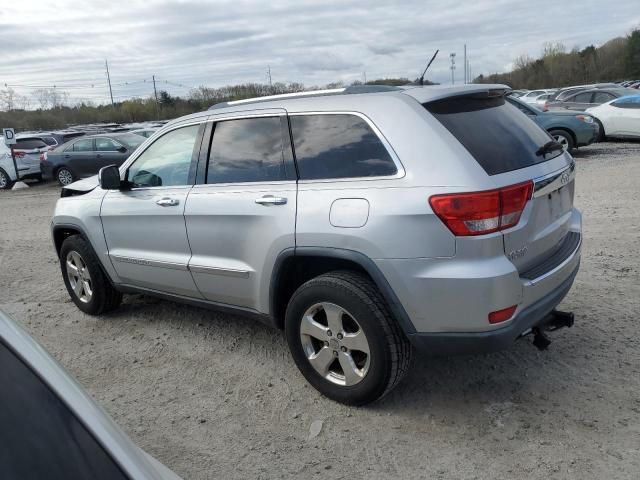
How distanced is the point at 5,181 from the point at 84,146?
11.4 ft

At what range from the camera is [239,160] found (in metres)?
3.88

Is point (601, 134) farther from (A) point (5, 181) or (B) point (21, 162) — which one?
(A) point (5, 181)

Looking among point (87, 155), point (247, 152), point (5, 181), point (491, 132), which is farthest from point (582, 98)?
point (5, 181)

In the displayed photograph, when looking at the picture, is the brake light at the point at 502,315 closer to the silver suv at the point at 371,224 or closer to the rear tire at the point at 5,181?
the silver suv at the point at 371,224

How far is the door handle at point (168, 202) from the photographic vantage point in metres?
4.14

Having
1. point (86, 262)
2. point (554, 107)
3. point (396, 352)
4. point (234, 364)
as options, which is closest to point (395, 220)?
point (396, 352)

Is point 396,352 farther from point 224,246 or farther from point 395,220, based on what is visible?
point 224,246

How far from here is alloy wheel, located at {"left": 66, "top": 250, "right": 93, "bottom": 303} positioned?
16.9 feet

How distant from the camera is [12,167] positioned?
17547 mm

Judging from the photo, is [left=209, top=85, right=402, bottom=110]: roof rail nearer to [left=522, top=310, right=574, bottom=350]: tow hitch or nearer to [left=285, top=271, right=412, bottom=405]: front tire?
[left=285, top=271, right=412, bottom=405]: front tire

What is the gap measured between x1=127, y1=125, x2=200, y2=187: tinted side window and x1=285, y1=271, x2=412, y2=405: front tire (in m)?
1.47

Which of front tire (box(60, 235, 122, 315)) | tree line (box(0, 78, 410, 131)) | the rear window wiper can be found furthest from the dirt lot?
tree line (box(0, 78, 410, 131))

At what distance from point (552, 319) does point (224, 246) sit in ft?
6.92

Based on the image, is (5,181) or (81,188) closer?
(81,188)
